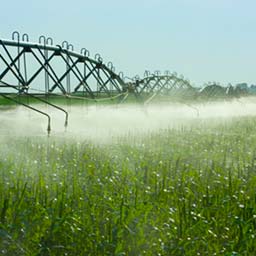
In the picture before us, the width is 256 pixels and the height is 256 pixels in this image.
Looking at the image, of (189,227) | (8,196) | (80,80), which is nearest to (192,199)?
(189,227)

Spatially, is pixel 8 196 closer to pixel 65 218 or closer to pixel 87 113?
pixel 65 218

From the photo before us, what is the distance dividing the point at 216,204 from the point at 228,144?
5395mm

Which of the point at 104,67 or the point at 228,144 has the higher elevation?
the point at 104,67

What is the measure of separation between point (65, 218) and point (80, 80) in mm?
10796

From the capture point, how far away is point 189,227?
13.4ft

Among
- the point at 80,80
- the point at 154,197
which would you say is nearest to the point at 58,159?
the point at 154,197

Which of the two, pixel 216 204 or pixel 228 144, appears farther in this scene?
pixel 228 144

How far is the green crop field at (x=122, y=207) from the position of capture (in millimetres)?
3746

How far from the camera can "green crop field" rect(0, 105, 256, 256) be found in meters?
3.75

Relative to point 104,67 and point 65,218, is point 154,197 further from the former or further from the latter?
point 104,67

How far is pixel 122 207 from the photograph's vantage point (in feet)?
13.8

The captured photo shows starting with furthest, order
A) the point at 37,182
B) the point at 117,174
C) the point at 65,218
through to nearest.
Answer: the point at 117,174, the point at 37,182, the point at 65,218

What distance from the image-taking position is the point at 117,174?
6.07m

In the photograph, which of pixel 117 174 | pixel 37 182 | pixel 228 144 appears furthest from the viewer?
pixel 228 144
